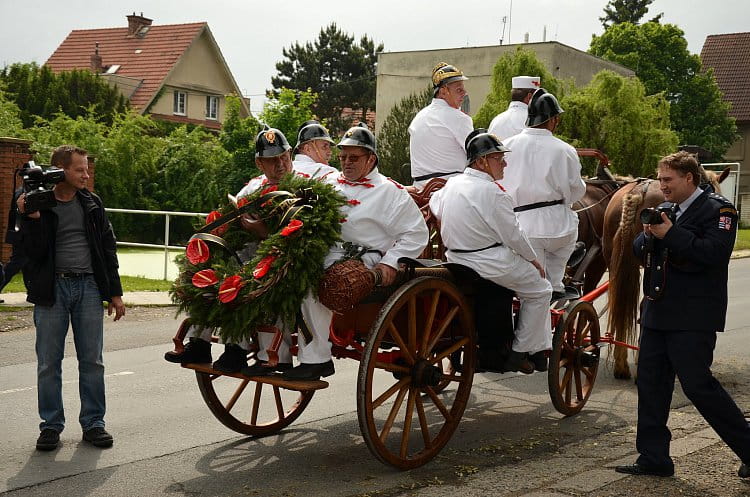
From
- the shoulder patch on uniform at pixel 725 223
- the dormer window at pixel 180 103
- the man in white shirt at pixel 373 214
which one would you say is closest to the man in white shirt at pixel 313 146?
the man in white shirt at pixel 373 214

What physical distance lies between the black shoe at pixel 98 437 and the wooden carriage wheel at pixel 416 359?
6.00ft

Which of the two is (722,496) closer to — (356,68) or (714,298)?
(714,298)

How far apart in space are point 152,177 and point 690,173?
78.9 feet

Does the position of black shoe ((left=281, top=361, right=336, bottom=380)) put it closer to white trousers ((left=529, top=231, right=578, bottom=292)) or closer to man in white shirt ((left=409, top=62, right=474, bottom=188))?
white trousers ((left=529, top=231, right=578, bottom=292))

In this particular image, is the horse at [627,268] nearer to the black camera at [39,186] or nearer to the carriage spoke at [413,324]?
the carriage spoke at [413,324]

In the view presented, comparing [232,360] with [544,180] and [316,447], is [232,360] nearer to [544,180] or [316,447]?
[316,447]

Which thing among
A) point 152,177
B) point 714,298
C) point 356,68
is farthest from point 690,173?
point 356,68

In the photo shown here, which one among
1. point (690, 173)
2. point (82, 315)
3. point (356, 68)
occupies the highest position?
point (356, 68)

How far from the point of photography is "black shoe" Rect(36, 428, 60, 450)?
19.9ft

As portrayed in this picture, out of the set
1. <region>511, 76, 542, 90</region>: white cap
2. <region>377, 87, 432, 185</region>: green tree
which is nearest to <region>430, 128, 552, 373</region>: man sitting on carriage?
<region>511, 76, 542, 90</region>: white cap

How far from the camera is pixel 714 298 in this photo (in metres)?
5.39

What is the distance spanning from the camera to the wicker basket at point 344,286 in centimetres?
526

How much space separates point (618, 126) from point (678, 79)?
85.7 ft

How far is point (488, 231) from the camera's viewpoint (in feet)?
20.8
